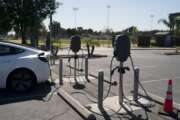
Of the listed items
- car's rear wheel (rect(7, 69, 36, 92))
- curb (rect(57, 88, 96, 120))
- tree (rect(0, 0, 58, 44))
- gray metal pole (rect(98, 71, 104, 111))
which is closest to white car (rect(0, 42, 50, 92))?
car's rear wheel (rect(7, 69, 36, 92))

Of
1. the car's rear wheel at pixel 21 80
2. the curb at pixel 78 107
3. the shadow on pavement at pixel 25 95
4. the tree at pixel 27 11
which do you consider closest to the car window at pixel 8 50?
the car's rear wheel at pixel 21 80

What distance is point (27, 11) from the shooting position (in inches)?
1169

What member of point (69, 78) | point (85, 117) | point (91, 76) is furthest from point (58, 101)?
point (91, 76)

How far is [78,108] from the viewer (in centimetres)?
607

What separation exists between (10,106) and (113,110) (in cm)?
250

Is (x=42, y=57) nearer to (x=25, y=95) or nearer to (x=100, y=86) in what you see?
(x=25, y=95)

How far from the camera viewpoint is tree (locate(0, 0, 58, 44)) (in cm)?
2962

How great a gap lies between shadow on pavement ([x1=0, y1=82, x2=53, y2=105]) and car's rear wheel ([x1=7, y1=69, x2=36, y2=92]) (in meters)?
0.18

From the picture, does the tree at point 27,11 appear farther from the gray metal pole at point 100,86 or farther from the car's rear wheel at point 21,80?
the gray metal pole at point 100,86

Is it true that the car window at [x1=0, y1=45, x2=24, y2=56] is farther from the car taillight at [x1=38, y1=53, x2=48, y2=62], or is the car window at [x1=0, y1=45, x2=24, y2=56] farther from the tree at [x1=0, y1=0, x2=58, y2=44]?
the tree at [x1=0, y1=0, x2=58, y2=44]

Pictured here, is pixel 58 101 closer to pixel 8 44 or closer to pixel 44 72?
pixel 44 72

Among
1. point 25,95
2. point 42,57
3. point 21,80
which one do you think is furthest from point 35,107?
point 42,57

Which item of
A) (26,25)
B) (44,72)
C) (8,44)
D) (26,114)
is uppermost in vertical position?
(26,25)

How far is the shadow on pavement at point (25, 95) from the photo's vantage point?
280 inches
